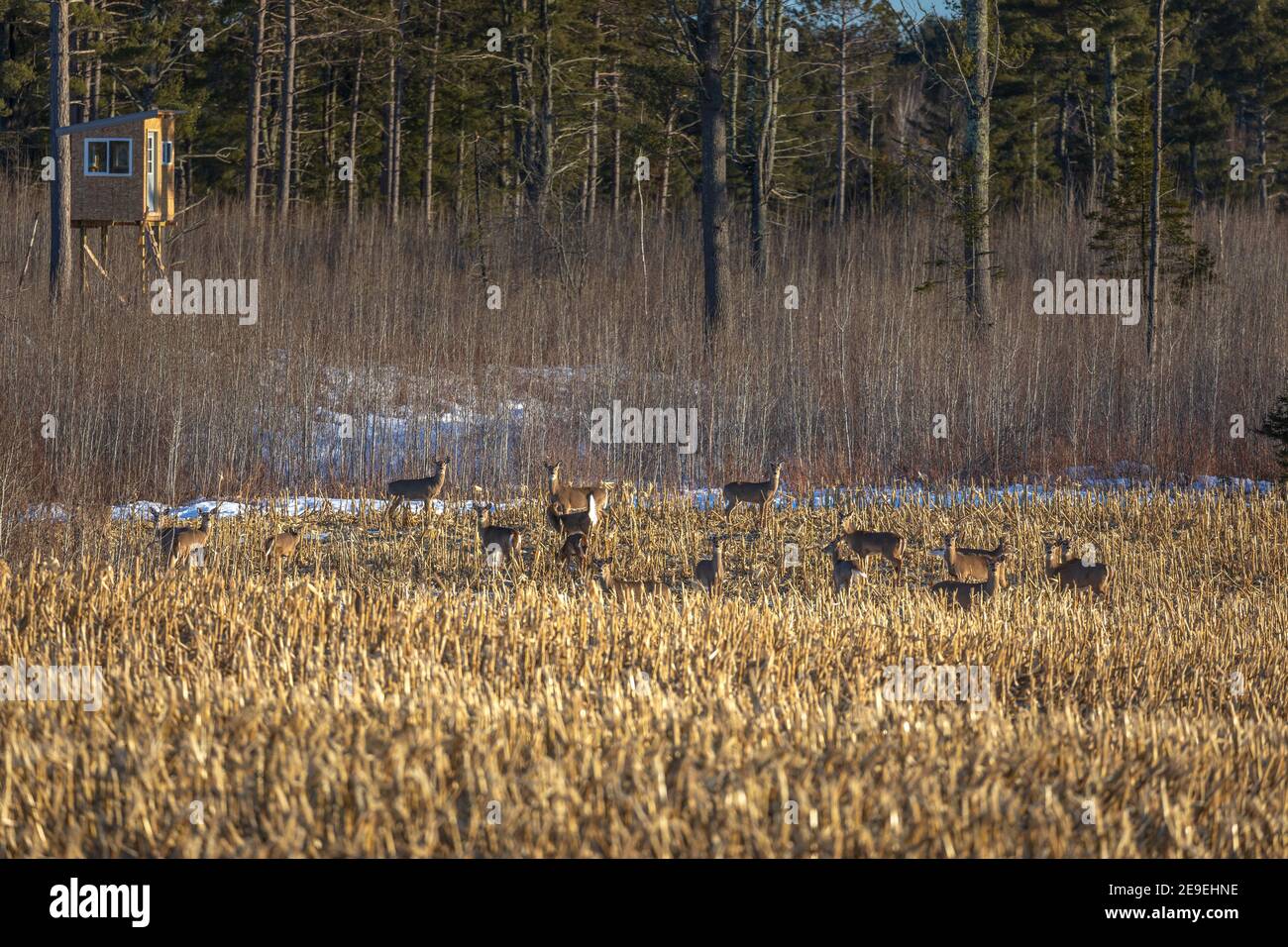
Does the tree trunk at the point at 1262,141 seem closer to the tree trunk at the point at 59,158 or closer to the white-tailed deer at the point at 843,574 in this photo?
the tree trunk at the point at 59,158

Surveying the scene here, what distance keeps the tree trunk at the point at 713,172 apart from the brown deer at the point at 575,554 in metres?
7.88

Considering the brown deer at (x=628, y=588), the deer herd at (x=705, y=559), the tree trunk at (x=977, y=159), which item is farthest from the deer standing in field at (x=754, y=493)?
the tree trunk at (x=977, y=159)

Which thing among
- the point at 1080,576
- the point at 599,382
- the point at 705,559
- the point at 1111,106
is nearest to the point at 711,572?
the point at 705,559

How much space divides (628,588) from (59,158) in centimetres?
1279

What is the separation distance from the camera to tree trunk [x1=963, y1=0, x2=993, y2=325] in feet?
59.5

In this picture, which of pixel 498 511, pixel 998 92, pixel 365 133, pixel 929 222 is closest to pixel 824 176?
pixel 998 92

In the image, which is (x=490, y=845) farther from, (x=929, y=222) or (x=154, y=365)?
(x=929, y=222)

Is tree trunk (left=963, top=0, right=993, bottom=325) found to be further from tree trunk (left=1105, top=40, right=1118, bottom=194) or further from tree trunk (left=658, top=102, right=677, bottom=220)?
tree trunk (left=1105, top=40, right=1118, bottom=194)

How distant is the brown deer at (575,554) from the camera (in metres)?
10.2

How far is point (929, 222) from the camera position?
75.5 ft

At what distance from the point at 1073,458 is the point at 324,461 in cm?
769

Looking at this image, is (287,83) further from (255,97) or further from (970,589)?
(970,589)

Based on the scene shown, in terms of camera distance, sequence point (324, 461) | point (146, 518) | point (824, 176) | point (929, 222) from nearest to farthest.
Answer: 1. point (146, 518)
2. point (324, 461)
3. point (929, 222)
4. point (824, 176)

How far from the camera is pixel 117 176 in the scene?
20.8 m
